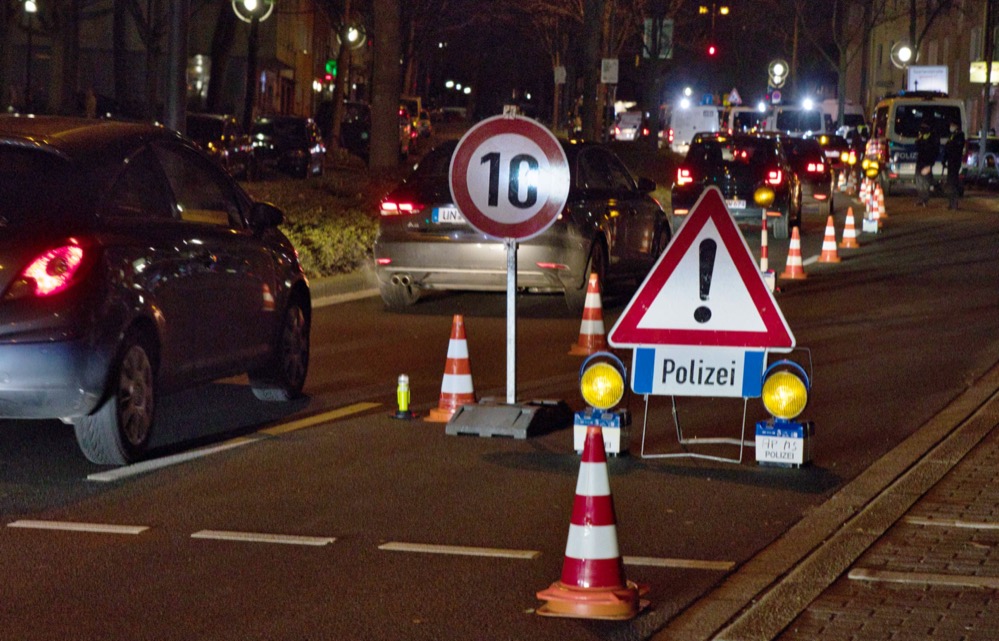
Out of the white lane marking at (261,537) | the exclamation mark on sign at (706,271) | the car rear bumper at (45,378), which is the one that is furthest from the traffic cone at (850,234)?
the white lane marking at (261,537)

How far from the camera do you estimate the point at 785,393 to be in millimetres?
8461

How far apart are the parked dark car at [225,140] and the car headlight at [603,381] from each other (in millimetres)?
28766

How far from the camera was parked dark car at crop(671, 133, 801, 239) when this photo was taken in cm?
2631

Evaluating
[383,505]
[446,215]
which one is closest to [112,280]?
[383,505]

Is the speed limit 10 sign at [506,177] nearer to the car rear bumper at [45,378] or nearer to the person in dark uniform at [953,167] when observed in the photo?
the car rear bumper at [45,378]

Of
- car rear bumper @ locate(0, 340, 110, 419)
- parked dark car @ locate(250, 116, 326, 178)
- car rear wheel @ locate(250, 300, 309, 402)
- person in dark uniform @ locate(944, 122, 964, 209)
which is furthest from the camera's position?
parked dark car @ locate(250, 116, 326, 178)

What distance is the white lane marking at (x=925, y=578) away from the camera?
638cm

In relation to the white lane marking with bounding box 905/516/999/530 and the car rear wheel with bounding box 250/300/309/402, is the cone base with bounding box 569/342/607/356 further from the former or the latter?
the white lane marking with bounding box 905/516/999/530

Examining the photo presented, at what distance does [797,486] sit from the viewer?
8305 mm

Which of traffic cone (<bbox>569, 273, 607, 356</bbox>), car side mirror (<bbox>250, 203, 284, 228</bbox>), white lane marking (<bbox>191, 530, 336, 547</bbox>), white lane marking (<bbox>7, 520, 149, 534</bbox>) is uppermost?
car side mirror (<bbox>250, 203, 284, 228</bbox>)

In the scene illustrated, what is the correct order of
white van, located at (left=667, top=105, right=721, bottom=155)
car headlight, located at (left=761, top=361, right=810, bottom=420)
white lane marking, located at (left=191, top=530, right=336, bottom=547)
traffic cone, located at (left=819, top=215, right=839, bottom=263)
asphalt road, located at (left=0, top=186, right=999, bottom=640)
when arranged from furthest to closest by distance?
white van, located at (left=667, top=105, right=721, bottom=155) < traffic cone, located at (left=819, top=215, right=839, bottom=263) < car headlight, located at (left=761, top=361, right=810, bottom=420) < white lane marking, located at (left=191, top=530, right=336, bottom=547) < asphalt road, located at (left=0, top=186, right=999, bottom=640)

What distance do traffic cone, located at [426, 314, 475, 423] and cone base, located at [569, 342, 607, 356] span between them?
263 cm

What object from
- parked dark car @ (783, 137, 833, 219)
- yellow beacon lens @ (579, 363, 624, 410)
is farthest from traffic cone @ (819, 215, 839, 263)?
yellow beacon lens @ (579, 363, 624, 410)

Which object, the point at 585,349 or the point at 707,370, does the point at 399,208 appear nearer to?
the point at 585,349
